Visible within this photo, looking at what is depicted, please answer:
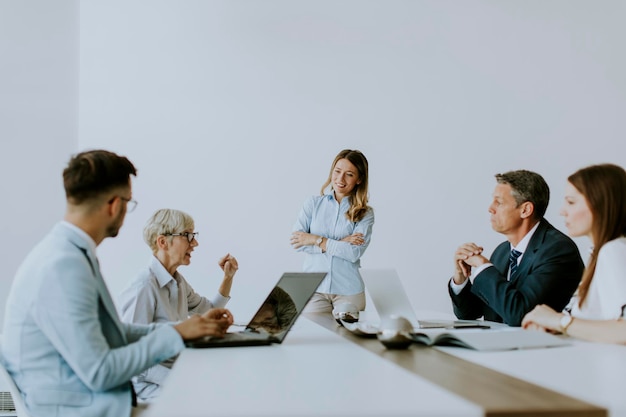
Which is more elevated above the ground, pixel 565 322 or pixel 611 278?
pixel 611 278

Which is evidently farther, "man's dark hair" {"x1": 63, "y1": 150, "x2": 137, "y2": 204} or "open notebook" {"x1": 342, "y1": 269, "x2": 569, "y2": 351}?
"open notebook" {"x1": 342, "y1": 269, "x2": 569, "y2": 351}

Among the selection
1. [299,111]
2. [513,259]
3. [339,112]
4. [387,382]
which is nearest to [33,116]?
[299,111]

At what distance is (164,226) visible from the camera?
2.84 m

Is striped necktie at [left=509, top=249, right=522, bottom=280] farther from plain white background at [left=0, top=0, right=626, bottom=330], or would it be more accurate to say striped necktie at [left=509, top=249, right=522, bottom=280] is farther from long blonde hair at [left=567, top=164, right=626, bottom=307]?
plain white background at [left=0, top=0, right=626, bottom=330]

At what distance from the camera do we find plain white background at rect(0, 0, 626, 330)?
5.12 metres

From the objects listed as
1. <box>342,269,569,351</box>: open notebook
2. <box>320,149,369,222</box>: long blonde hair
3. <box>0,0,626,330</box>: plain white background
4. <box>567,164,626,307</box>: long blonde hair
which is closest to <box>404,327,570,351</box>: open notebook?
<box>342,269,569,351</box>: open notebook

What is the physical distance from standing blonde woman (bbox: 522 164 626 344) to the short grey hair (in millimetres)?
1381

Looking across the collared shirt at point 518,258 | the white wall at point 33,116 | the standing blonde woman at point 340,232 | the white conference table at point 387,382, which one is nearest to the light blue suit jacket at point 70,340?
the white conference table at point 387,382

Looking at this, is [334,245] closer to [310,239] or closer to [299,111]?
[310,239]

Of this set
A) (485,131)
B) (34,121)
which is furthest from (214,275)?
(485,131)

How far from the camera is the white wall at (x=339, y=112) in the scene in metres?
5.24

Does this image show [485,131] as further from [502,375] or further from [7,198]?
[502,375]

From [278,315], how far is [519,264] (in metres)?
1.19

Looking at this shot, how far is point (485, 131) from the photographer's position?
18.4ft
